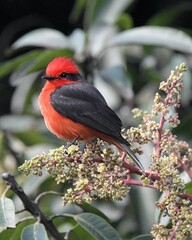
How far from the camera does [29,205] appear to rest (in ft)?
8.11

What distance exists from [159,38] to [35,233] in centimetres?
177

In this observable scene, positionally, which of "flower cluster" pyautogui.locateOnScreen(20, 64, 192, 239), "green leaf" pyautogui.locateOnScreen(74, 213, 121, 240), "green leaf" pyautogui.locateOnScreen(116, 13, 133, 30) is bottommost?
"green leaf" pyautogui.locateOnScreen(74, 213, 121, 240)

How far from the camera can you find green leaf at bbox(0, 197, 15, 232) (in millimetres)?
2303

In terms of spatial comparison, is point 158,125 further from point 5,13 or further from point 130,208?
point 5,13

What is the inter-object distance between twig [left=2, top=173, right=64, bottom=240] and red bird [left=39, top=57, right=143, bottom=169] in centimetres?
41

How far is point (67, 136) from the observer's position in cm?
317

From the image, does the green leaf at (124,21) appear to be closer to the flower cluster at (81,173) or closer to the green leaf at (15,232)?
the green leaf at (15,232)

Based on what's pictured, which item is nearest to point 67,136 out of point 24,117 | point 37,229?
point 37,229

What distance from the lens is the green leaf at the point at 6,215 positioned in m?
2.30

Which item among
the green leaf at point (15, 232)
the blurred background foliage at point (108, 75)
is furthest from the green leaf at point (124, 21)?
the green leaf at point (15, 232)

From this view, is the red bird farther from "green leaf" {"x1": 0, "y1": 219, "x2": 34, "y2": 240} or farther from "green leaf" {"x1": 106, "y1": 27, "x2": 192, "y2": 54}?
"green leaf" {"x1": 106, "y1": 27, "x2": 192, "y2": 54}

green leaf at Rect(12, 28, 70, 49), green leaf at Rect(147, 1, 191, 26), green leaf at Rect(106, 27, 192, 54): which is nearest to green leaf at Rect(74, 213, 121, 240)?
green leaf at Rect(106, 27, 192, 54)

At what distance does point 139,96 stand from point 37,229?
2.06 metres

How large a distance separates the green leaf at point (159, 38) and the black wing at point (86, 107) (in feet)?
2.01
